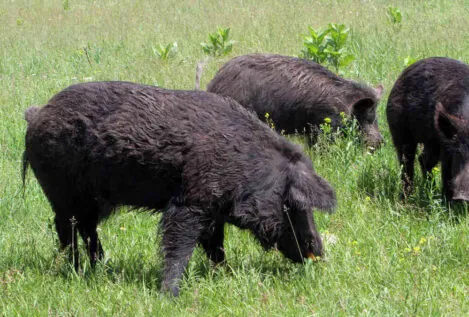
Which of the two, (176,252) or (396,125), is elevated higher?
(396,125)

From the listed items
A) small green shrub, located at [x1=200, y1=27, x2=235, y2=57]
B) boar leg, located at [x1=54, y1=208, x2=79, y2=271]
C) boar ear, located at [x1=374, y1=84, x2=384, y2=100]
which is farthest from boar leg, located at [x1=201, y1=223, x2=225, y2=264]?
small green shrub, located at [x1=200, y1=27, x2=235, y2=57]

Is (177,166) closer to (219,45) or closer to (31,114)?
(31,114)

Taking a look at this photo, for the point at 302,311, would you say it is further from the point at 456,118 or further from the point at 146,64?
the point at 146,64

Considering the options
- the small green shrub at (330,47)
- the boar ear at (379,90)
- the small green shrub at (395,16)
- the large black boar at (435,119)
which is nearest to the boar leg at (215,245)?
the large black boar at (435,119)

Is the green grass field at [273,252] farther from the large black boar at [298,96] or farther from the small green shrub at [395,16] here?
the large black boar at [298,96]

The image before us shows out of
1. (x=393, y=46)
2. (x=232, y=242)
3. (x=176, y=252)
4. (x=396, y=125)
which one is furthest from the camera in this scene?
(x=393, y=46)

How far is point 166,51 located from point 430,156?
6.25m

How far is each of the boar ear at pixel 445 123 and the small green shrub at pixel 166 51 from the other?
21.6 feet

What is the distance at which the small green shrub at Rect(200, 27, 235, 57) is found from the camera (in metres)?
11.7

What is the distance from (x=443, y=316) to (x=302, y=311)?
0.82 meters

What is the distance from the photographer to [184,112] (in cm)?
521

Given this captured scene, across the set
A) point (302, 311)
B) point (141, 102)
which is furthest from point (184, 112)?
point (302, 311)

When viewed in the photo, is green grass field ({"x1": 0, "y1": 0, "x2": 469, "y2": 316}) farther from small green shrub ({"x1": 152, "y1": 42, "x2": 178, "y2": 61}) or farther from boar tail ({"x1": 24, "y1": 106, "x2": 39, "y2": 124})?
boar tail ({"x1": 24, "y1": 106, "x2": 39, "y2": 124})

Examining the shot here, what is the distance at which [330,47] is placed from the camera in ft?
33.4
